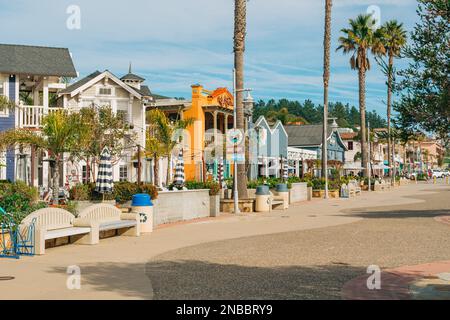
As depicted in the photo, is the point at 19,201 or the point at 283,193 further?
the point at 283,193

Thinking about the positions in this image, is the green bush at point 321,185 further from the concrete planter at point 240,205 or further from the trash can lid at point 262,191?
the concrete planter at point 240,205

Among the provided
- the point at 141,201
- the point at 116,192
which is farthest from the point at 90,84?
the point at 141,201

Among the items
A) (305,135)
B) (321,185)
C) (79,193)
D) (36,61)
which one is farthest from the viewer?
(305,135)

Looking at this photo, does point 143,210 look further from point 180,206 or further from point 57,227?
point 180,206

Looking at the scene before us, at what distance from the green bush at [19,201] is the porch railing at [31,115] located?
35.5 ft

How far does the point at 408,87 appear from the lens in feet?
29.3

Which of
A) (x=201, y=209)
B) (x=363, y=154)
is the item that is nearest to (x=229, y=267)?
(x=201, y=209)

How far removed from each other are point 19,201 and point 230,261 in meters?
6.58

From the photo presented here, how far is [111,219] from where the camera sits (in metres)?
15.6

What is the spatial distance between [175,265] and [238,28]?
17655 millimetres

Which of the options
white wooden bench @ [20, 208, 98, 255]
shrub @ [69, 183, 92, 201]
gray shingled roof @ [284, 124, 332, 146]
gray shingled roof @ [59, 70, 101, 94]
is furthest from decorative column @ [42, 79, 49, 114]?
gray shingled roof @ [284, 124, 332, 146]

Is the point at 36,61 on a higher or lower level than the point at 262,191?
higher

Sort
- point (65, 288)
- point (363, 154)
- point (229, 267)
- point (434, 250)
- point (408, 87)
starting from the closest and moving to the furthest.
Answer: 1. point (65, 288)
2. point (408, 87)
3. point (229, 267)
4. point (434, 250)
5. point (363, 154)
